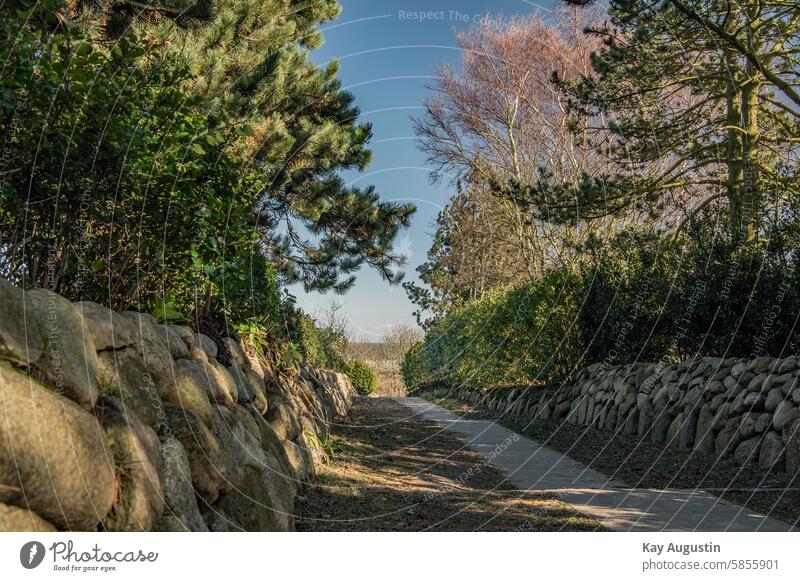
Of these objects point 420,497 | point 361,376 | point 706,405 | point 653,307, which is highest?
point 653,307

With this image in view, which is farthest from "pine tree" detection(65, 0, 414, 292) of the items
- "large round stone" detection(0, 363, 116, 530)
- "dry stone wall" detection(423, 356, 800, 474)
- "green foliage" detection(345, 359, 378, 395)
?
"green foliage" detection(345, 359, 378, 395)

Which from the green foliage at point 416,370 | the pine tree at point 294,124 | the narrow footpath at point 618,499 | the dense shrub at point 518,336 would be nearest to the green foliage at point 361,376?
the green foliage at point 416,370

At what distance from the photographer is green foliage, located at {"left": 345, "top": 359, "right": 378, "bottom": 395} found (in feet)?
89.9

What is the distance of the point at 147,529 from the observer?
8.82 feet

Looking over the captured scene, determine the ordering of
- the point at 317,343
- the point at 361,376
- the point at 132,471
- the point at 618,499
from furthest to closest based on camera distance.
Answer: the point at 361,376
the point at 317,343
the point at 618,499
the point at 132,471

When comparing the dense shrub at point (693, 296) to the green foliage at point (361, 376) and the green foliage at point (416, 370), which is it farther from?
the green foliage at point (361, 376)

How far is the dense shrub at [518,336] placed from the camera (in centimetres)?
1302

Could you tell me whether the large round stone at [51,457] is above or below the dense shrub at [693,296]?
below

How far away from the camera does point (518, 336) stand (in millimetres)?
14953

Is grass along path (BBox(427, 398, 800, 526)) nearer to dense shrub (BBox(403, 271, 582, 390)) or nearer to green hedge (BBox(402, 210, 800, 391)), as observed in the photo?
green hedge (BBox(402, 210, 800, 391))

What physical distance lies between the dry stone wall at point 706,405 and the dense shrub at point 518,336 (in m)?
1.33

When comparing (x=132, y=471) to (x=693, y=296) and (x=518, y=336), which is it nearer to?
(x=693, y=296)

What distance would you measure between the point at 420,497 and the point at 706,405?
4269mm

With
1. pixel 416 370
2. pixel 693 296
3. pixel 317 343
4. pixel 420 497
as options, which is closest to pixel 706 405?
pixel 693 296
